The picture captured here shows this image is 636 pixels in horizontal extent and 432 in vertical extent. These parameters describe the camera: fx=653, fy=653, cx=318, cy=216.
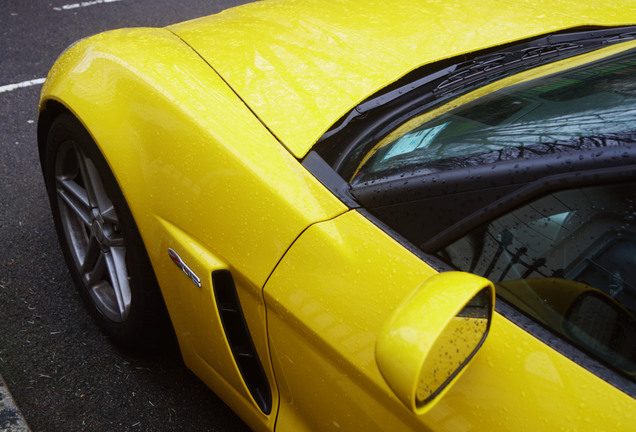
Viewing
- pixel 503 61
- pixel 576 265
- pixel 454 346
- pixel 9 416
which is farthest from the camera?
pixel 9 416

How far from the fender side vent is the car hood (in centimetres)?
39

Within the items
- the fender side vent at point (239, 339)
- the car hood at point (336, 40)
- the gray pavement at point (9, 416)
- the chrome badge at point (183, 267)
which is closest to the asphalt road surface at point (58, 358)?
the gray pavement at point (9, 416)

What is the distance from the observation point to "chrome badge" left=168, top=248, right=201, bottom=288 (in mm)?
1742

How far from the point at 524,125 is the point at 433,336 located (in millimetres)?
649

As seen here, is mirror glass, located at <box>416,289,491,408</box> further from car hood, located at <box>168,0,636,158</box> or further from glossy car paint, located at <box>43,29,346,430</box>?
car hood, located at <box>168,0,636,158</box>

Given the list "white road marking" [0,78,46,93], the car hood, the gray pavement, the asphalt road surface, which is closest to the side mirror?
the car hood

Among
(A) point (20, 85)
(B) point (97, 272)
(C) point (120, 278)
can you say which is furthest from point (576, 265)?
(A) point (20, 85)

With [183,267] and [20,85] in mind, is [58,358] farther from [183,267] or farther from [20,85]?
[20,85]

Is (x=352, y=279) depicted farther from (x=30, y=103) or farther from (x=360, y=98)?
(x=30, y=103)

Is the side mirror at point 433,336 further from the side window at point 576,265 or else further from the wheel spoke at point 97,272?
the wheel spoke at point 97,272

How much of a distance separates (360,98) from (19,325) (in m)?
1.73

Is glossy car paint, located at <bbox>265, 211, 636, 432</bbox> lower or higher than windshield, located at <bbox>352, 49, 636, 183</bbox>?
lower

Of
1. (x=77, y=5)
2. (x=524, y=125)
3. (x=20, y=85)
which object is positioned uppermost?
(x=524, y=125)

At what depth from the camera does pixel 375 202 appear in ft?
4.94
